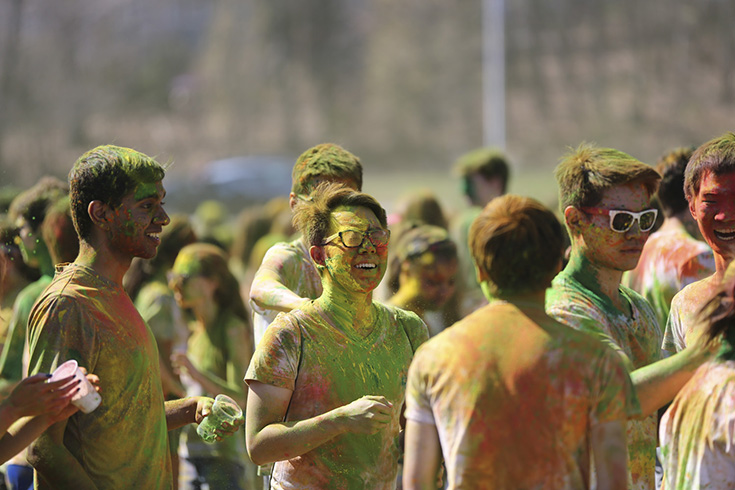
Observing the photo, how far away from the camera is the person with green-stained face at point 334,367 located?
332 cm

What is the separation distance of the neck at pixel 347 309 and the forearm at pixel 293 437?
1.38ft

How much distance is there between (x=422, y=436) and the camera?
2807mm

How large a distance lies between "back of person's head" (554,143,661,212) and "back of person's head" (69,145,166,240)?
5.70 feet

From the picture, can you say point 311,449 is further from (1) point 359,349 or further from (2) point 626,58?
(2) point 626,58

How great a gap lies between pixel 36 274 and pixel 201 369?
1235 mm

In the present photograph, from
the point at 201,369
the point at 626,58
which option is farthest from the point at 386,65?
the point at 201,369

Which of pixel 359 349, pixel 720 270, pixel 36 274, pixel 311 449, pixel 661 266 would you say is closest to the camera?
pixel 311 449

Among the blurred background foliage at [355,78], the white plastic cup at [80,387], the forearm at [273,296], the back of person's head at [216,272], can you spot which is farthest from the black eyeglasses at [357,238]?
the blurred background foliage at [355,78]

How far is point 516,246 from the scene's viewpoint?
9.14 feet

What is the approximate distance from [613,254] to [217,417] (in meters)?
1.68

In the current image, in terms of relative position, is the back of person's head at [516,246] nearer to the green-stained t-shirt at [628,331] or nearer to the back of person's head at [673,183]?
the green-stained t-shirt at [628,331]

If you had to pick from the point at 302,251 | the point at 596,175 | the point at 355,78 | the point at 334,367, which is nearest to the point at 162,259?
the point at 302,251

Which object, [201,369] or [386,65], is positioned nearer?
[201,369]

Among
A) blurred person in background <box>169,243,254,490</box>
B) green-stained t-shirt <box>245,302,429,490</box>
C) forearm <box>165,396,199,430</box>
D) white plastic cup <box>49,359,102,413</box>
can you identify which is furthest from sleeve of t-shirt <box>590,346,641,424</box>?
blurred person in background <box>169,243,254,490</box>
